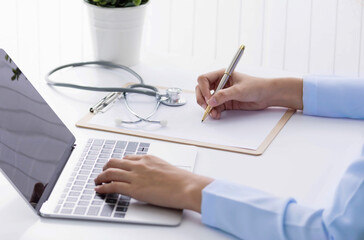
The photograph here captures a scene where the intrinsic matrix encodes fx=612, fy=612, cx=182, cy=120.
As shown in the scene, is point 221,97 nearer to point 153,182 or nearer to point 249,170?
point 249,170

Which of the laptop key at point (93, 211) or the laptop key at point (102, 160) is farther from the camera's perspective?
the laptop key at point (102, 160)

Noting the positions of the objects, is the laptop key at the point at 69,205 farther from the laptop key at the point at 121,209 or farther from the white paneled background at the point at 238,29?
the white paneled background at the point at 238,29

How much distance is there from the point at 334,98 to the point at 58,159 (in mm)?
597

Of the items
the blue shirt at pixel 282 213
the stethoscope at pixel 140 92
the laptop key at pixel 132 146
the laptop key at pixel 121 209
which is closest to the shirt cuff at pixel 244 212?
the blue shirt at pixel 282 213

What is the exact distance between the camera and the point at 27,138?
3.34ft

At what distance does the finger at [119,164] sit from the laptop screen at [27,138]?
0.29ft

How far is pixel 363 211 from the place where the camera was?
0.84 meters

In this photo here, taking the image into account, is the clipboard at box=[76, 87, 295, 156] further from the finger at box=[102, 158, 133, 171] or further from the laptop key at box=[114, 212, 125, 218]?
the laptop key at box=[114, 212, 125, 218]

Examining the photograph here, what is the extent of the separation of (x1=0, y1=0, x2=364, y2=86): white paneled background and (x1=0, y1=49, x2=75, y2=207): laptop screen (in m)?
1.20

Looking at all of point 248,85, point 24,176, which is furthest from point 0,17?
point 24,176

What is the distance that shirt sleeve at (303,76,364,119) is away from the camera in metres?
1.28

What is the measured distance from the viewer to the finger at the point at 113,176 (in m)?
0.98

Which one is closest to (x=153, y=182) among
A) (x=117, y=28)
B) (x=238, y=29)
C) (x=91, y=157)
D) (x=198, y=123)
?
(x=91, y=157)

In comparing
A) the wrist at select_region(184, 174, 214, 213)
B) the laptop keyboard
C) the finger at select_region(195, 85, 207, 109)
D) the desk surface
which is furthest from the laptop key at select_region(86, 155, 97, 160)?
the finger at select_region(195, 85, 207, 109)
